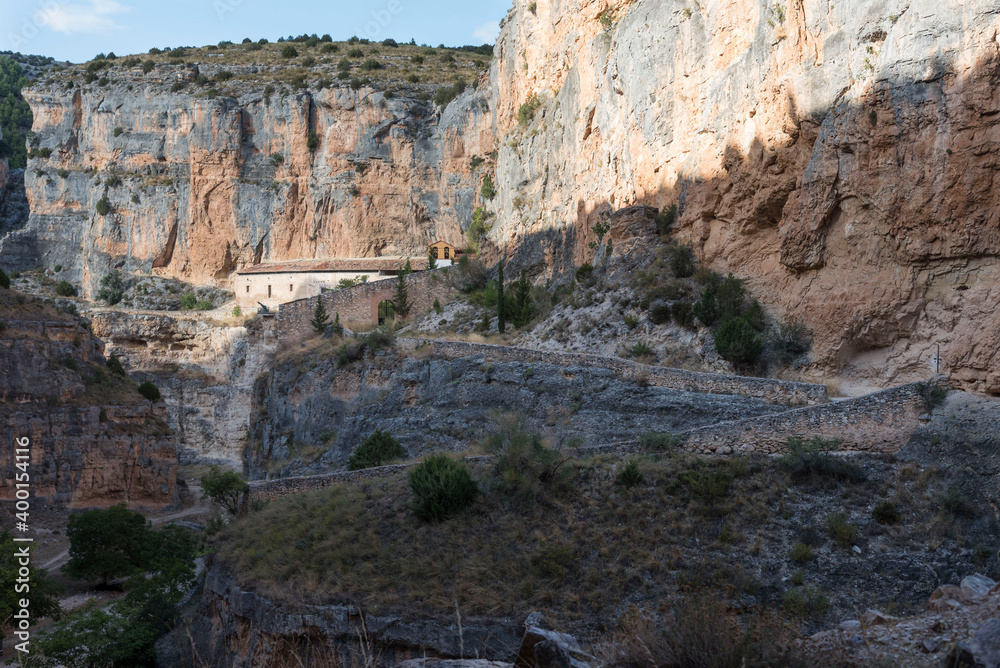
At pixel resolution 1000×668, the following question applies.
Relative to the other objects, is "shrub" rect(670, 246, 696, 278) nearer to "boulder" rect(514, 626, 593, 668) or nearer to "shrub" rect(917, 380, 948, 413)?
"shrub" rect(917, 380, 948, 413)

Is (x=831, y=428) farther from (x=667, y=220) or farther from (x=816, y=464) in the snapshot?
(x=667, y=220)

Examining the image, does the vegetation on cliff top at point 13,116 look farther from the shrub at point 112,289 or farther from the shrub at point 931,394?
the shrub at point 931,394

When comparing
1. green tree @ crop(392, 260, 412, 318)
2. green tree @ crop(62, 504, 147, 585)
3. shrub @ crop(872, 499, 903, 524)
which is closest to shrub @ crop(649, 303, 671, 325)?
shrub @ crop(872, 499, 903, 524)

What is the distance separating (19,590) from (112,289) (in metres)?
39.7

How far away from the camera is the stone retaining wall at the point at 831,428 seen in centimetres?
1553

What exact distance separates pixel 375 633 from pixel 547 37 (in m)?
34.4

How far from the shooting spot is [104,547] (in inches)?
914

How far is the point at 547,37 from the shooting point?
40.1 m

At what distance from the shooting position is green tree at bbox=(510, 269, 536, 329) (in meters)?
31.8

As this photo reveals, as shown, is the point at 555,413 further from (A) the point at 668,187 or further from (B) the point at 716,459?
(A) the point at 668,187

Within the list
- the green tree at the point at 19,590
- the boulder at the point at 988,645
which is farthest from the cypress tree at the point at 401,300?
the boulder at the point at 988,645

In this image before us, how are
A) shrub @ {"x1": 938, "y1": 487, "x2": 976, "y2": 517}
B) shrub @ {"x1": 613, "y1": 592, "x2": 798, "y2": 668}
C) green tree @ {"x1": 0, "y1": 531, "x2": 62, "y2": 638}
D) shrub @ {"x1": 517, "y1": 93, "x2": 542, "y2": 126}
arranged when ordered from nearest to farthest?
shrub @ {"x1": 613, "y1": 592, "x2": 798, "y2": 668}
shrub @ {"x1": 938, "y1": 487, "x2": 976, "y2": 517}
green tree @ {"x1": 0, "y1": 531, "x2": 62, "y2": 638}
shrub @ {"x1": 517, "y1": 93, "x2": 542, "y2": 126}

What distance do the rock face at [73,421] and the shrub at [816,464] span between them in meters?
24.2

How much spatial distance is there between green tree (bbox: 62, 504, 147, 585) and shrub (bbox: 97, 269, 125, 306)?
3279cm
